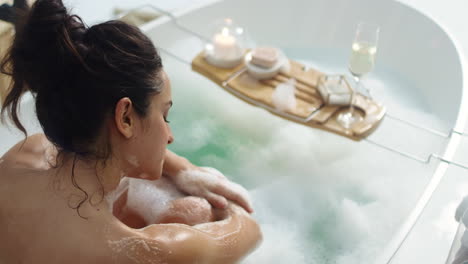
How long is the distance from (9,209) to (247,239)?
0.70 m

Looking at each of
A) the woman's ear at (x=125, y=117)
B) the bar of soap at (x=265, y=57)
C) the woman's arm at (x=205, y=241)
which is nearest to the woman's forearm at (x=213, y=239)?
the woman's arm at (x=205, y=241)

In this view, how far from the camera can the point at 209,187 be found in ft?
5.55

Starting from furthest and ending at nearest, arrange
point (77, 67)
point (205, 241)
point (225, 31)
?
1. point (225, 31)
2. point (205, 241)
3. point (77, 67)

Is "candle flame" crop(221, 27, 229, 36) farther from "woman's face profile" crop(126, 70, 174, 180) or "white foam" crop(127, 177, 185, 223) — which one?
"woman's face profile" crop(126, 70, 174, 180)

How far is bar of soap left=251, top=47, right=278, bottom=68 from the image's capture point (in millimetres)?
2242

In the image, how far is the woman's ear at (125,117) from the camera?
3.46 ft

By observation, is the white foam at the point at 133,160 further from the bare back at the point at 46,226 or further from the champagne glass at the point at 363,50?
the champagne glass at the point at 363,50

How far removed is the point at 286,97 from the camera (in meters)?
2.10

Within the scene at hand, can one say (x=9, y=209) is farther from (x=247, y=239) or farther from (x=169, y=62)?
(x=169, y=62)

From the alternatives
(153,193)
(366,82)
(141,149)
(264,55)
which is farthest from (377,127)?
(141,149)

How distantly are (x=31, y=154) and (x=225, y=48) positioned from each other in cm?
118

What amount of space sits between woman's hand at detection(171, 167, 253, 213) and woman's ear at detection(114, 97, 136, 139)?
59 cm

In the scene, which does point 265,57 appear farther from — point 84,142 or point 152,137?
point 84,142

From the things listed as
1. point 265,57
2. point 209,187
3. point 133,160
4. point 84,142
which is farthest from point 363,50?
point 84,142
